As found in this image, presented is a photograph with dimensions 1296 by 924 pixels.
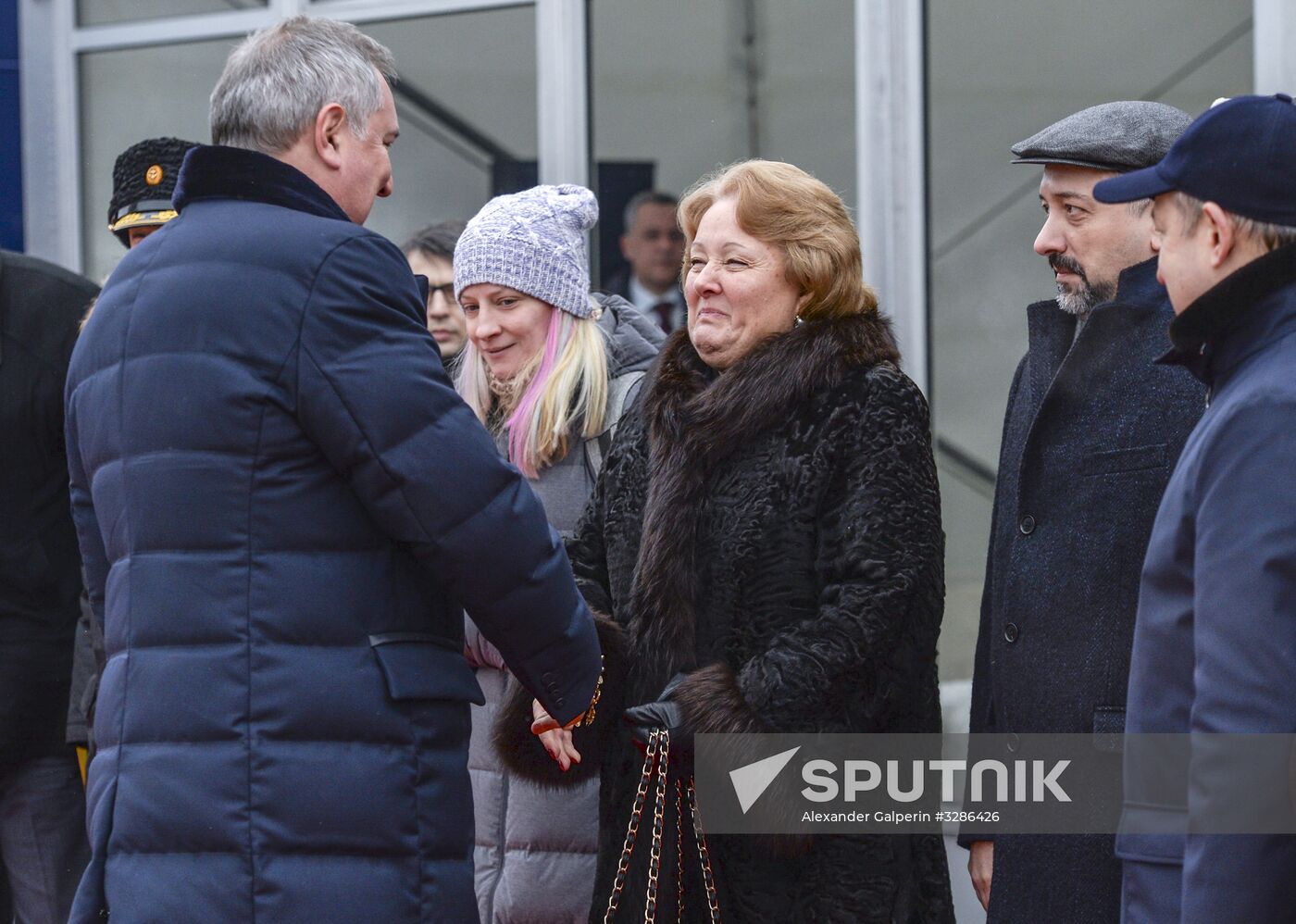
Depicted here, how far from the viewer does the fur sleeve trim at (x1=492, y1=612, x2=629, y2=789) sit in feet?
10.4

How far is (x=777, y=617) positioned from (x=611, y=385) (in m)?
1.02

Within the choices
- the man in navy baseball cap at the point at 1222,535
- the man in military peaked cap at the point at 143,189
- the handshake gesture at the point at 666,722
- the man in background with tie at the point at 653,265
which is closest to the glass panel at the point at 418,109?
the man in background with tie at the point at 653,265

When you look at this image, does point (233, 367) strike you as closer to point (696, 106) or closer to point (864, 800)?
point (864, 800)

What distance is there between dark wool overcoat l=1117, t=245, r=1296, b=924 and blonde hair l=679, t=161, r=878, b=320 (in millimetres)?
1022

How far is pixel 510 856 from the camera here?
3.61m

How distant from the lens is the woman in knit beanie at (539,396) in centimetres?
358

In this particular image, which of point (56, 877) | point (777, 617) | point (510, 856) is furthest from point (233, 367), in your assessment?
point (56, 877)

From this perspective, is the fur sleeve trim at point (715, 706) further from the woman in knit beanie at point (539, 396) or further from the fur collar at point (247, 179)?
the fur collar at point (247, 179)

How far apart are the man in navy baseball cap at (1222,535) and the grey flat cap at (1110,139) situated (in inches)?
25.1

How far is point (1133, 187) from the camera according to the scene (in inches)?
90.6

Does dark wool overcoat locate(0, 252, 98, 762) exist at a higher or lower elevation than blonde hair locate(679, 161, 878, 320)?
lower

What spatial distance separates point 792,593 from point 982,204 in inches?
93.1

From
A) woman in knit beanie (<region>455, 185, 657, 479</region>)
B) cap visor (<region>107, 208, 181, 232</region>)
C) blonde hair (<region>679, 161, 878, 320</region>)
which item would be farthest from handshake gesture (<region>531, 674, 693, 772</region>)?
cap visor (<region>107, 208, 181, 232</region>)

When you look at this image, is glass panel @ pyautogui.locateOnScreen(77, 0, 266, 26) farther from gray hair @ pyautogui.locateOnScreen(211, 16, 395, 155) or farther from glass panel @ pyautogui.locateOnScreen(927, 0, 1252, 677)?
gray hair @ pyautogui.locateOnScreen(211, 16, 395, 155)
